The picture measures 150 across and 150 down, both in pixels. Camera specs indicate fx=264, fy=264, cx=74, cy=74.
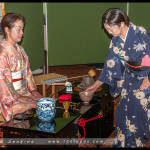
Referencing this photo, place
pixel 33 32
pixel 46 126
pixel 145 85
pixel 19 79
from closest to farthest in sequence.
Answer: pixel 46 126, pixel 145 85, pixel 19 79, pixel 33 32

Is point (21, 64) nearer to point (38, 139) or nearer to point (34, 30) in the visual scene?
point (38, 139)

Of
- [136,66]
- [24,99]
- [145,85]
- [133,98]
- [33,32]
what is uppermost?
[33,32]

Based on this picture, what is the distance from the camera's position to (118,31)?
2270 millimetres

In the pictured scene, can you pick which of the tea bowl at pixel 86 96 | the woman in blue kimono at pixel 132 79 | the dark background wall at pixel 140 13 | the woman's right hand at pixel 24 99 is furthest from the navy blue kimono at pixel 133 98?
the dark background wall at pixel 140 13

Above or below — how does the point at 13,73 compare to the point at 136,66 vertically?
below

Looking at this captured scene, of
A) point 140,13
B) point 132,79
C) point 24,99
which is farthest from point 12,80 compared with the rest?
point 140,13

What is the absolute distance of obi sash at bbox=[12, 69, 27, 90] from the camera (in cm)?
267

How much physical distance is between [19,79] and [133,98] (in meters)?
1.16

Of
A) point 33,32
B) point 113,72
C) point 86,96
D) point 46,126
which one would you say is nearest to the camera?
point 46,126

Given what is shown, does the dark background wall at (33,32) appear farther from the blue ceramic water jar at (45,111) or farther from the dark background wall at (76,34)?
the blue ceramic water jar at (45,111)

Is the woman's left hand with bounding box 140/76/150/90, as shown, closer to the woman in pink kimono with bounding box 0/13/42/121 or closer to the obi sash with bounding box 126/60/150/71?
the obi sash with bounding box 126/60/150/71

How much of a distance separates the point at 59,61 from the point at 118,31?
4.31 meters

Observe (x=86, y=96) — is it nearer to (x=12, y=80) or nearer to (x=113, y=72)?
(x=113, y=72)

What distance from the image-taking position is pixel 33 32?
5.01 m
